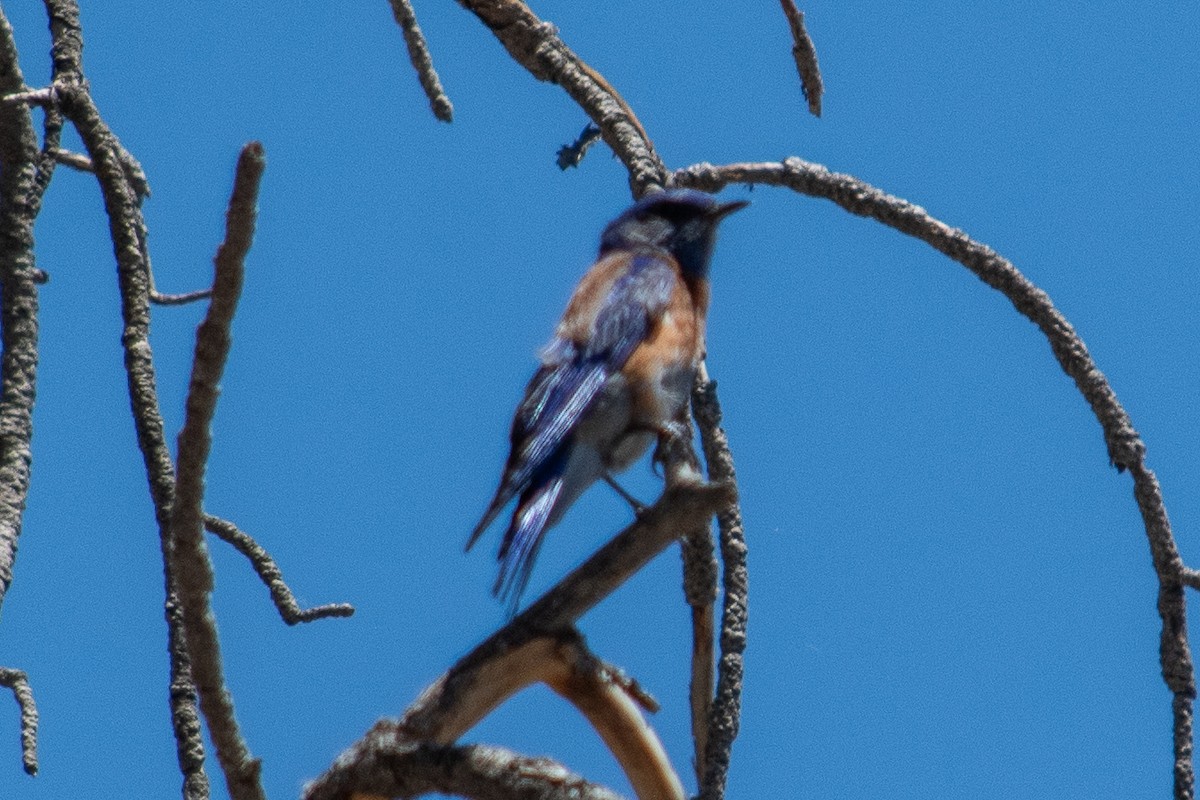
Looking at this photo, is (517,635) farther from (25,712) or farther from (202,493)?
(25,712)

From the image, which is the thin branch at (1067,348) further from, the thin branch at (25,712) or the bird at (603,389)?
the thin branch at (25,712)

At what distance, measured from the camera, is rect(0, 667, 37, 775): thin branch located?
9.86 feet

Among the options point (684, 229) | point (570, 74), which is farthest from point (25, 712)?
point (684, 229)

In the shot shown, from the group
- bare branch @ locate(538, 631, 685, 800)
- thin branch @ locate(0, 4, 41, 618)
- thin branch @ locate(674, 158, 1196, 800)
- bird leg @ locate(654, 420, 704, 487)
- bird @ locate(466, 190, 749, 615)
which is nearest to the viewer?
bare branch @ locate(538, 631, 685, 800)

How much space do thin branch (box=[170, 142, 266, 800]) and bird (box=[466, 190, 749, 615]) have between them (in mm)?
1709

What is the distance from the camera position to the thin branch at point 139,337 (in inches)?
111

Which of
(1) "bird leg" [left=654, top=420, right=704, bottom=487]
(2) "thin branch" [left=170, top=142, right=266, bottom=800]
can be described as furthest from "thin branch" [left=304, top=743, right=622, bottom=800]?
(1) "bird leg" [left=654, top=420, right=704, bottom=487]

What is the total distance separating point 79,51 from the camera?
11.3ft

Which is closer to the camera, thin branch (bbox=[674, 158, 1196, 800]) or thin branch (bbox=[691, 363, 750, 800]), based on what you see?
thin branch (bbox=[691, 363, 750, 800])

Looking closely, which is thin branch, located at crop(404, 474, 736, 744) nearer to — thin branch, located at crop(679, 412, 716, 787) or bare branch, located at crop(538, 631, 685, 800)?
bare branch, located at crop(538, 631, 685, 800)

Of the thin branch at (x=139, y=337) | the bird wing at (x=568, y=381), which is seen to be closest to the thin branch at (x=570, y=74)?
the bird wing at (x=568, y=381)

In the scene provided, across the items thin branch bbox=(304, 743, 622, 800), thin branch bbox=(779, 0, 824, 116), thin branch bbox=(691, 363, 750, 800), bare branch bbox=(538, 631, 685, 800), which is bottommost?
thin branch bbox=(304, 743, 622, 800)

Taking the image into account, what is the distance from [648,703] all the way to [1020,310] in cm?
142

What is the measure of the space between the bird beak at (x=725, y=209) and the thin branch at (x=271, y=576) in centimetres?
256
